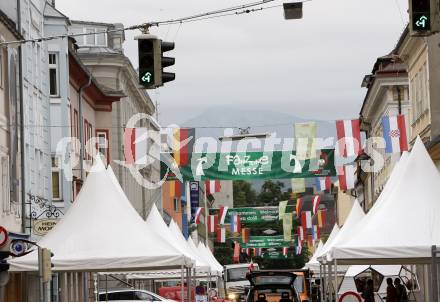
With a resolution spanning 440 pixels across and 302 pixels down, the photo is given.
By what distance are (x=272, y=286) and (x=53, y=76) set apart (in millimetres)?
17785

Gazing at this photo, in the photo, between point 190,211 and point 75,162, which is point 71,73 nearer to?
point 75,162

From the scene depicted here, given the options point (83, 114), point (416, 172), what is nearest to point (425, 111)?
point (83, 114)

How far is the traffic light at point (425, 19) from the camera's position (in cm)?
1936

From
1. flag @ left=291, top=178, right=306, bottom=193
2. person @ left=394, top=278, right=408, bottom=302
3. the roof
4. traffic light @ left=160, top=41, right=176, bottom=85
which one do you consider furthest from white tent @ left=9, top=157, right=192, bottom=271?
flag @ left=291, top=178, right=306, bottom=193

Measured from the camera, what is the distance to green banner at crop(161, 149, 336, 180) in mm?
49625

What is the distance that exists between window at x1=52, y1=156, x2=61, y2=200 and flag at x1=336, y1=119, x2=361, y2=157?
1071 centimetres

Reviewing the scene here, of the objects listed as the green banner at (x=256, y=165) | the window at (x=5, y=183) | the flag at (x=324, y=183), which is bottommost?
the window at (x=5, y=183)

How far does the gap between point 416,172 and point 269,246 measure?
92.0 meters

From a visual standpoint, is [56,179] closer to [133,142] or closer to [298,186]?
[133,142]

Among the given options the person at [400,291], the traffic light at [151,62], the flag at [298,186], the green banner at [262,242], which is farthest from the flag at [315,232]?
the traffic light at [151,62]

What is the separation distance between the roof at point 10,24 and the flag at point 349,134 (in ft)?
42.7

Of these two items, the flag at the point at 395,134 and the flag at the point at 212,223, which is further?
the flag at the point at 212,223

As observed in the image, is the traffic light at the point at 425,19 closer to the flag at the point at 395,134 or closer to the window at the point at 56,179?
the flag at the point at 395,134

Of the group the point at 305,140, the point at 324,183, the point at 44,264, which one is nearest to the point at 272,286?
the point at 44,264
